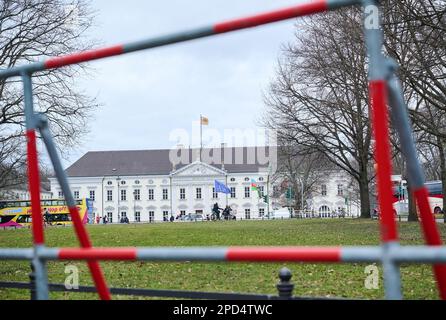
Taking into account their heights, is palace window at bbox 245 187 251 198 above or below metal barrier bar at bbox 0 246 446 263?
above

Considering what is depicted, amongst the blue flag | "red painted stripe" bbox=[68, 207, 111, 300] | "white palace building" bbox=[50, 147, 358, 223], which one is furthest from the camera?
"white palace building" bbox=[50, 147, 358, 223]

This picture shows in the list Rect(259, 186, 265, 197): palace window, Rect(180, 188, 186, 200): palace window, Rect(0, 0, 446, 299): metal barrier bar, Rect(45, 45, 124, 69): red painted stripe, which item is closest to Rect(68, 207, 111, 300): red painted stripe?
Rect(0, 0, 446, 299): metal barrier bar

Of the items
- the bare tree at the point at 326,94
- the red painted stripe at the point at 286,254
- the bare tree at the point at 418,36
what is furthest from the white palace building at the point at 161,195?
the red painted stripe at the point at 286,254

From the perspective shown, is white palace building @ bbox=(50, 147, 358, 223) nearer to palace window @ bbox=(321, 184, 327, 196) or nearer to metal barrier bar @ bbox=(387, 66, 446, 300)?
palace window @ bbox=(321, 184, 327, 196)

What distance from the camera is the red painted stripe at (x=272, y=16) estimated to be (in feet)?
7.98

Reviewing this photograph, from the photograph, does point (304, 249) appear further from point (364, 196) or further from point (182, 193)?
point (182, 193)

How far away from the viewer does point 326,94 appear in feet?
114

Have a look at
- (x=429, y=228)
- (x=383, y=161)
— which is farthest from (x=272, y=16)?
(x=429, y=228)

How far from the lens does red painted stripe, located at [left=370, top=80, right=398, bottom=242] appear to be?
218 centimetres

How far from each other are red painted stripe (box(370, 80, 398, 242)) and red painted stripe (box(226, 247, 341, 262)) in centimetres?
20

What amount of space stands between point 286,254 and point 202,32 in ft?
3.55

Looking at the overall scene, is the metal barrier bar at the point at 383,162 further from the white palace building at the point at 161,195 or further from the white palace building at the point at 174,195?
the white palace building at the point at 161,195
